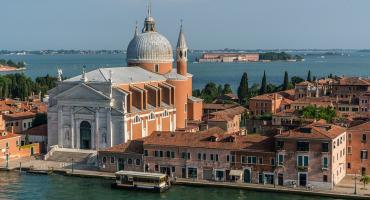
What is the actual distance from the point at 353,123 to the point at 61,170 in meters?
13.6

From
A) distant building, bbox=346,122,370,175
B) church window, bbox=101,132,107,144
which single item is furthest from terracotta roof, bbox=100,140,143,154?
distant building, bbox=346,122,370,175

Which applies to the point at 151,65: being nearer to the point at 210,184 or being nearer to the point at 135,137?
the point at 135,137

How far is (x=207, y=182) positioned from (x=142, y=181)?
2.69 metres

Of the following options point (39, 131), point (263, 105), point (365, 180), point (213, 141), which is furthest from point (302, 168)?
point (263, 105)

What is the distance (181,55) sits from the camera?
42.4 meters

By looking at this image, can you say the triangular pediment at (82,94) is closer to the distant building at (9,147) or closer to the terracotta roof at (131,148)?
the distant building at (9,147)

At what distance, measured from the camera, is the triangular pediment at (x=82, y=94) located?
33.6 meters

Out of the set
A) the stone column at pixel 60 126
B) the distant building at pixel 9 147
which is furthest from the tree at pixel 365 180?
the distant building at pixel 9 147

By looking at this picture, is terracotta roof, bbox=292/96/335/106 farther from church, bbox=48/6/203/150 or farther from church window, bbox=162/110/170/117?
church window, bbox=162/110/170/117

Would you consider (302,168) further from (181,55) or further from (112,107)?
(181,55)

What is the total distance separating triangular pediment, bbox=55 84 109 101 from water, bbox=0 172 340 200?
20.1ft

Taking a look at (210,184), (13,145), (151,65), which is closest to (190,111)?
(151,65)

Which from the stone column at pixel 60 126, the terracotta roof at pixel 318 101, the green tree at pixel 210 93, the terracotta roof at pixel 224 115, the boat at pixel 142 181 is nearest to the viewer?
the boat at pixel 142 181

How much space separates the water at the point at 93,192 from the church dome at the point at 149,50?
1362 centimetres
